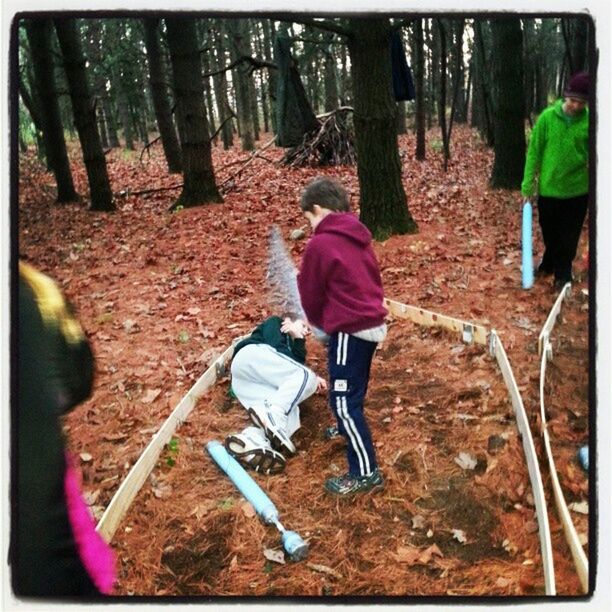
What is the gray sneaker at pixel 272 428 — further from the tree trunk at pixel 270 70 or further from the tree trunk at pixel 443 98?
the tree trunk at pixel 443 98

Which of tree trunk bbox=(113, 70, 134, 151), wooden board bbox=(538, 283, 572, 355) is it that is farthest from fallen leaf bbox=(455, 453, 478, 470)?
tree trunk bbox=(113, 70, 134, 151)

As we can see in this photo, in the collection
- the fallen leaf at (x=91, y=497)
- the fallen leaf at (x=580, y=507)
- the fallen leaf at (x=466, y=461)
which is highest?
the fallen leaf at (x=91, y=497)

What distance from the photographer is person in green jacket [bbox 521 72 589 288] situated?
1698 mm

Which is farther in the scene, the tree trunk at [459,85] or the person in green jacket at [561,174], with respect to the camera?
the tree trunk at [459,85]

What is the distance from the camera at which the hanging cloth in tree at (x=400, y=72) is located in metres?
1.95

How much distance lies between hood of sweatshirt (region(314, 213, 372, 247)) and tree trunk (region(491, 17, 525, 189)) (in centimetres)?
63

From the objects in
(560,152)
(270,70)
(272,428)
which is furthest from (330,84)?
(272,428)

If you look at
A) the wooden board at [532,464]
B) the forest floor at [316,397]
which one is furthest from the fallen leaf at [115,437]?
the wooden board at [532,464]

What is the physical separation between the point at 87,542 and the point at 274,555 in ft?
1.90

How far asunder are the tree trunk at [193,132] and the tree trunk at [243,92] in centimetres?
14

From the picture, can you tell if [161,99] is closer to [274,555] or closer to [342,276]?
[342,276]

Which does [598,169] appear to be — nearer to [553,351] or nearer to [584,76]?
[584,76]

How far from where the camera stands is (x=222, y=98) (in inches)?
87.0

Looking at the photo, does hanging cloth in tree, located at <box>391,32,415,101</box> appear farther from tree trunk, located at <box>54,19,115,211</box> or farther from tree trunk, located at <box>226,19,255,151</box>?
tree trunk, located at <box>54,19,115,211</box>
